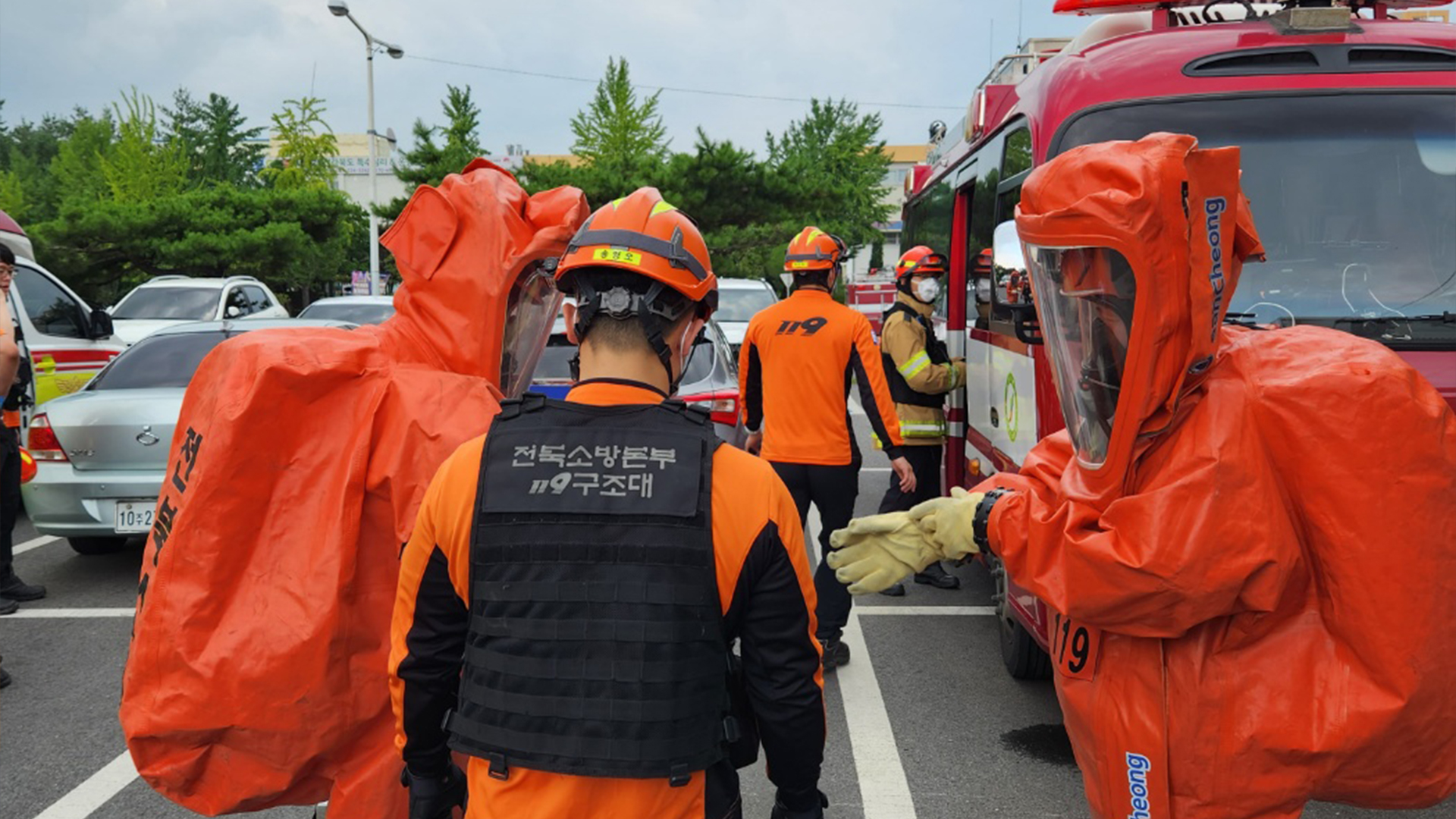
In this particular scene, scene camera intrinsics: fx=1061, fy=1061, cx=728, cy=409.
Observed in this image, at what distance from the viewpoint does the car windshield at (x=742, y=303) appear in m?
14.0

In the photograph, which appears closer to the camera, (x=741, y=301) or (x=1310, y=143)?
(x=1310, y=143)

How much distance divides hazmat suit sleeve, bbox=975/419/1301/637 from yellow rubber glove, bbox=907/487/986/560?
341 millimetres

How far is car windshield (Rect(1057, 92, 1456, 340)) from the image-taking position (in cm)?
368

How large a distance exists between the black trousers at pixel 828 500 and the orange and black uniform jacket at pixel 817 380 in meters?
0.04

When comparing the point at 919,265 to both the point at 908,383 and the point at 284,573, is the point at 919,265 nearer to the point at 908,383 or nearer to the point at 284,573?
the point at 908,383

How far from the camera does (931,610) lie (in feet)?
20.4

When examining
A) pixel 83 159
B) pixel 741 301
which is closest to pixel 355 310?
pixel 741 301

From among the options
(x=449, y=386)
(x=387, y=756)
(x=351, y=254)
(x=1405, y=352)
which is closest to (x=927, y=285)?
(x=1405, y=352)

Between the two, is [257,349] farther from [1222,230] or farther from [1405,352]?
[1405,352]

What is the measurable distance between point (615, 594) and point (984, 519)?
112cm

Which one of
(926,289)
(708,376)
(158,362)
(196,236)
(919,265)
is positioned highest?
(196,236)

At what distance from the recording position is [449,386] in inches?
102

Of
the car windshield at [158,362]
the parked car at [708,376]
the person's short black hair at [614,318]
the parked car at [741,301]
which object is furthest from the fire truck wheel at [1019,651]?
the parked car at [741,301]

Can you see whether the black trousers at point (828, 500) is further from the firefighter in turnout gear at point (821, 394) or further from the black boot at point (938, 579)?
the black boot at point (938, 579)
